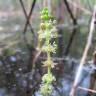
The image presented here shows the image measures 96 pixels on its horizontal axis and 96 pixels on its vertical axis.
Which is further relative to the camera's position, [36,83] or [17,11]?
[17,11]

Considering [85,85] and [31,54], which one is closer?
[85,85]

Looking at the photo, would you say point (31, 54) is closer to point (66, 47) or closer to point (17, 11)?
point (66, 47)

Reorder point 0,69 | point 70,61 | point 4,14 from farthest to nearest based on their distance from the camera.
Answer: point 4,14 < point 70,61 < point 0,69

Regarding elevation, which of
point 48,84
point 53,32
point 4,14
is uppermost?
point 53,32

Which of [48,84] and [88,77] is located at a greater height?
[48,84]

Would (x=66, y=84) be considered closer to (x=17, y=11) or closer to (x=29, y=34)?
(x=29, y=34)

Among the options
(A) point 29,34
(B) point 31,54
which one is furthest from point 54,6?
(B) point 31,54

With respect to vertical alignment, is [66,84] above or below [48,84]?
below

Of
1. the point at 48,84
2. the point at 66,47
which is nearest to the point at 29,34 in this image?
the point at 66,47

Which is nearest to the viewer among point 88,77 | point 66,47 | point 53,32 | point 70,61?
point 53,32
